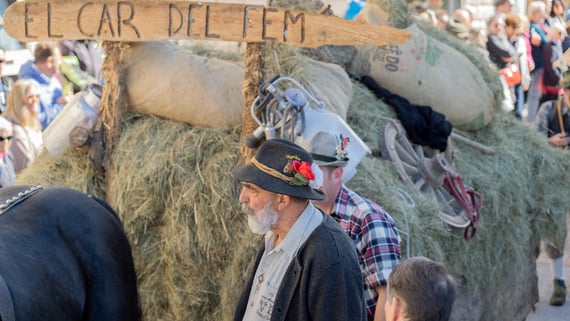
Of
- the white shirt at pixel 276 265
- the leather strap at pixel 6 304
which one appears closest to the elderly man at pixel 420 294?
the white shirt at pixel 276 265

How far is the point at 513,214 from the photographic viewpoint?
250 inches

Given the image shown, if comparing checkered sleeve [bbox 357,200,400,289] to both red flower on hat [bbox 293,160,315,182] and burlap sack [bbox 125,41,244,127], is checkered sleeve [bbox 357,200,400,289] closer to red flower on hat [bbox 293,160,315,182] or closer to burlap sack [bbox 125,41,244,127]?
red flower on hat [bbox 293,160,315,182]

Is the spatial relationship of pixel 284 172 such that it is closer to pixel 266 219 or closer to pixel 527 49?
pixel 266 219

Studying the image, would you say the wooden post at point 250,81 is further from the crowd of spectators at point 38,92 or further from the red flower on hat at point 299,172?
the crowd of spectators at point 38,92

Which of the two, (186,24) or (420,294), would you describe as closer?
(420,294)

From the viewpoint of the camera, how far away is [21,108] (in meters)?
7.73

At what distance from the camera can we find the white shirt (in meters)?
3.24

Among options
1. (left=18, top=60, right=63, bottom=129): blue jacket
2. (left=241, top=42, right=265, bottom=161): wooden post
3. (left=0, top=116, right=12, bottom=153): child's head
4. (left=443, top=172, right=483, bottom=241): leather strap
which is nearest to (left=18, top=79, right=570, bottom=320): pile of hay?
(left=241, top=42, right=265, bottom=161): wooden post

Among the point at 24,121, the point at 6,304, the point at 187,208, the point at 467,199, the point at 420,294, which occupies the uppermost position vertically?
the point at 420,294

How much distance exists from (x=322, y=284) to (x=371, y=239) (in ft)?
2.14

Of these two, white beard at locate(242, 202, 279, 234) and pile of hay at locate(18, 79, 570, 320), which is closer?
white beard at locate(242, 202, 279, 234)

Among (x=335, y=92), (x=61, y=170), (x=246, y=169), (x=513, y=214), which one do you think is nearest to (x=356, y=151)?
(x=335, y=92)

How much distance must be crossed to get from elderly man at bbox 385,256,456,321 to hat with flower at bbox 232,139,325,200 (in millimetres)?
557

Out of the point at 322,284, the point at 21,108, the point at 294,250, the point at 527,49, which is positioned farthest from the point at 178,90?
the point at 527,49
